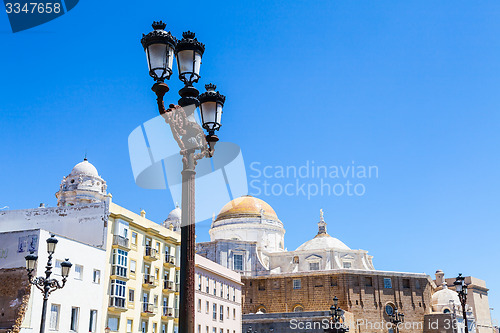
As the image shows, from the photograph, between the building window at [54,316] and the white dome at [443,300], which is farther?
the white dome at [443,300]

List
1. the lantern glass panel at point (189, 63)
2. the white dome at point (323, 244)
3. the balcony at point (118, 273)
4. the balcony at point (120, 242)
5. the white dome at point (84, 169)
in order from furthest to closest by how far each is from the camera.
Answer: the white dome at point (323, 244) < the white dome at point (84, 169) < the balcony at point (120, 242) < the balcony at point (118, 273) < the lantern glass panel at point (189, 63)

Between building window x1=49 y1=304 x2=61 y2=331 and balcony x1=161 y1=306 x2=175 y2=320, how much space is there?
437 inches

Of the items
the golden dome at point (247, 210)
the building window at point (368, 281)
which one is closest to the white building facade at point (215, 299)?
the building window at point (368, 281)

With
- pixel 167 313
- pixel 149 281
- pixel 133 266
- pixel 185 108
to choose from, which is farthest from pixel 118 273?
pixel 185 108

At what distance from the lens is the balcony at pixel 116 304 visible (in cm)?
3334

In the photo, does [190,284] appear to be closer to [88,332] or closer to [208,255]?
[88,332]

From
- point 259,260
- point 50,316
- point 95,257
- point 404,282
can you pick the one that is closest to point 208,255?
point 259,260

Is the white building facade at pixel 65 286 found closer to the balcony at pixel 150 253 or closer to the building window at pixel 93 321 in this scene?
the building window at pixel 93 321

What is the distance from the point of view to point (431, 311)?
69.4 m

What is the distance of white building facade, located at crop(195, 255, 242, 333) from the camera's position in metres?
44.9

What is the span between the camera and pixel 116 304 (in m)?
33.9

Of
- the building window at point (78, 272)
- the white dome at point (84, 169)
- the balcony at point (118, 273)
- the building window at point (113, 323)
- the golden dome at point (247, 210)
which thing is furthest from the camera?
the golden dome at point (247, 210)

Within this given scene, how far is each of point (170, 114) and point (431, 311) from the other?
68.6m

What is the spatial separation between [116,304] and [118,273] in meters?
1.92
